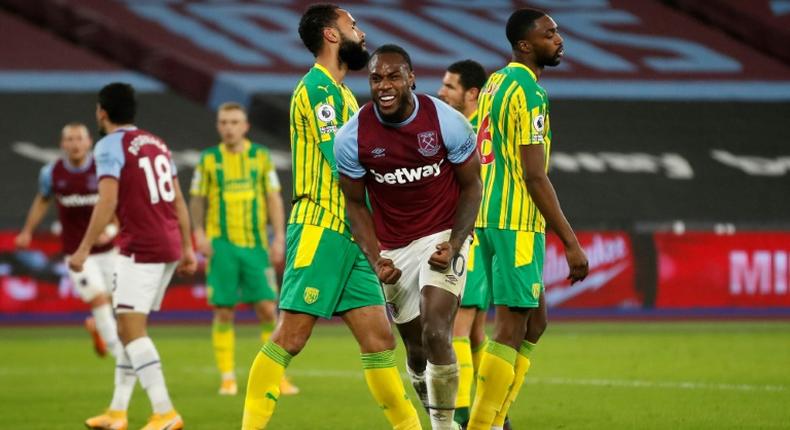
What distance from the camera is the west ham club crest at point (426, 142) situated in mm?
6043

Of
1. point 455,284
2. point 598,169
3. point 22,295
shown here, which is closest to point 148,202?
point 455,284

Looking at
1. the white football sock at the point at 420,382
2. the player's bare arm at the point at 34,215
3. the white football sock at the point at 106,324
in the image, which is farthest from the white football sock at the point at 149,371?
the player's bare arm at the point at 34,215

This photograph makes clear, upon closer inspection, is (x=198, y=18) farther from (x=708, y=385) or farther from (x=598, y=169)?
(x=708, y=385)

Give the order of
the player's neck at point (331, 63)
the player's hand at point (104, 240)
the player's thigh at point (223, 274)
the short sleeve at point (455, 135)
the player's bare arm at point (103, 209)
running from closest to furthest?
the short sleeve at point (455, 135) → the player's neck at point (331, 63) → the player's bare arm at point (103, 209) → the player's thigh at point (223, 274) → the player's hand at point (104, 240)

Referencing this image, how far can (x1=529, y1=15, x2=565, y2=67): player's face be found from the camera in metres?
7.00

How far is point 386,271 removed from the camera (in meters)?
6.04

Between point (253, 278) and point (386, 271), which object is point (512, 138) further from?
point (253, 278)

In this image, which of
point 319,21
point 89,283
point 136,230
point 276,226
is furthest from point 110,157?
point 89,283

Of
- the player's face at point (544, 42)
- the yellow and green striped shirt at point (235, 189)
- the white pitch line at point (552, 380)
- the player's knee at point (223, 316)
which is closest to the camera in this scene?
the player's face at point (544, 42)

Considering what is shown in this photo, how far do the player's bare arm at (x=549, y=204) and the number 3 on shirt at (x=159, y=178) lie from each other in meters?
2.55

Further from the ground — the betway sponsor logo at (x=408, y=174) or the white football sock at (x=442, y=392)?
the betway sponsor logo at (x=408, y=174)

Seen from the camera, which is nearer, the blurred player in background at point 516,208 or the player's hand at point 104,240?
the blurred player in background at point 516,208

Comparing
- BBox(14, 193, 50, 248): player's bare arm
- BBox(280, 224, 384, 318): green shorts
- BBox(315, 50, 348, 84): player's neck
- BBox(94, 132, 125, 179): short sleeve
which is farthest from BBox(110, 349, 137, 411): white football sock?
BBox(14, 193, 50, 248): player's bare arm

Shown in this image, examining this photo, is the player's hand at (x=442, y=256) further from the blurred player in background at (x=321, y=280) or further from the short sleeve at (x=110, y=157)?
the short sleeve at (x=110, y=157)
